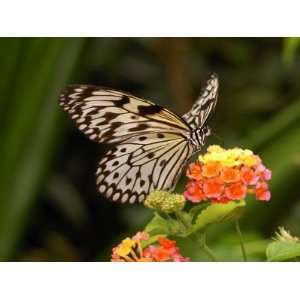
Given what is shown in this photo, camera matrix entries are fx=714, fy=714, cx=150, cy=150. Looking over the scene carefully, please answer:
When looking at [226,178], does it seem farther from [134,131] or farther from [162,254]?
[134,131]

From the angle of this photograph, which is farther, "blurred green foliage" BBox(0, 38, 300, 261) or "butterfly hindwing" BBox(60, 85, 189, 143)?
"blurred green foliage" BBox(0, 38, 300, 261)

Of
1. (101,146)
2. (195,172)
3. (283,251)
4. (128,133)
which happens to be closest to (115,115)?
(128,133)

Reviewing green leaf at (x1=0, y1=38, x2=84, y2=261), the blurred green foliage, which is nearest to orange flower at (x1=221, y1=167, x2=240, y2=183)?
the blurred green foliage

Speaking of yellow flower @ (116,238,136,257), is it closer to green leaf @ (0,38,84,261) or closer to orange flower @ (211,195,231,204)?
orange flower @ (211,195,231,204)

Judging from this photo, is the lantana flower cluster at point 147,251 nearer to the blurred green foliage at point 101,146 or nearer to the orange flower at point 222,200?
the orange flower at point 222,200

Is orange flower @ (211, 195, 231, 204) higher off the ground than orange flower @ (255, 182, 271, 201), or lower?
lower

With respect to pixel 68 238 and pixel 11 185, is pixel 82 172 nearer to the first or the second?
pixel 68 238
